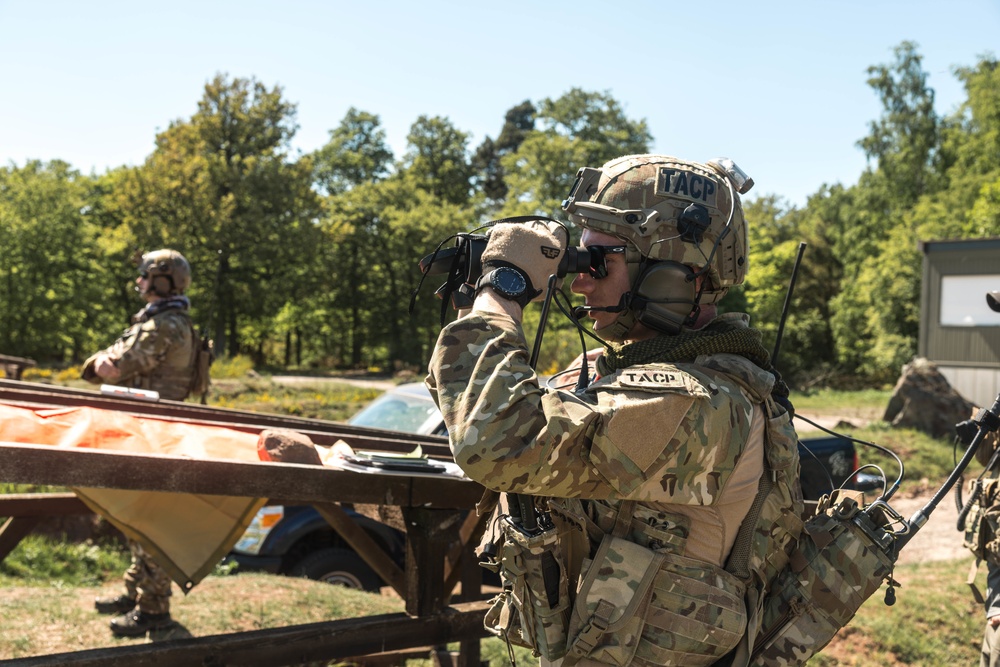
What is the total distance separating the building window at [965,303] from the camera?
20641 millimetres

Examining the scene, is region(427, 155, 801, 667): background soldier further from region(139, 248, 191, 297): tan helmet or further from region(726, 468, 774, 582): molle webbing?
region(139, 248, 191, 297): tan helmet

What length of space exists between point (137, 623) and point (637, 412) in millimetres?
4490

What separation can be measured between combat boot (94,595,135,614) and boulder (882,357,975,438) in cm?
1496

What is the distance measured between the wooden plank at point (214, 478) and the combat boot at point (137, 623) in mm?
2605

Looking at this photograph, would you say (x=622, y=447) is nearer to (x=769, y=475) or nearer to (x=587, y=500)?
(x=587, y=500)

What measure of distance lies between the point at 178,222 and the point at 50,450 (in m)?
32.6

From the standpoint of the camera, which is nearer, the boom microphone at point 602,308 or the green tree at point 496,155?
the boom microphone at point 602,308

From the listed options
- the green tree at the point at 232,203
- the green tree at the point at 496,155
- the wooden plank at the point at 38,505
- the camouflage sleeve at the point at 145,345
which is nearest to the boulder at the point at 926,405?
the camouflage sleeve at the point at 145,345

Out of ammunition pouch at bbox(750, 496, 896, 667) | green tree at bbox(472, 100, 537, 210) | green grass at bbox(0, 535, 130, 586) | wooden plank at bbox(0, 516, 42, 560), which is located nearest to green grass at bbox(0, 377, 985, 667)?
green grass at bbox(0, 535, 130, 586)

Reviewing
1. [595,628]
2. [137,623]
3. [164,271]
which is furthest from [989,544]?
[164,271]

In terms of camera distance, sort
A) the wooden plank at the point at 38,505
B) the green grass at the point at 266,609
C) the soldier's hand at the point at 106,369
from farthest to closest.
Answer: the soldier's hand at the point at 106,369 < the green grass at the point at 266,609 < the wooden plank at the point at 38,505

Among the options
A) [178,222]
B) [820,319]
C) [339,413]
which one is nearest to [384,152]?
[178,222]

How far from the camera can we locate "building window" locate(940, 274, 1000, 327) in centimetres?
2064

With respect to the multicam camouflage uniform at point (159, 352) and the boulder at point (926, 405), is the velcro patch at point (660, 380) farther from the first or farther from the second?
the boulder at point (926, 405)
